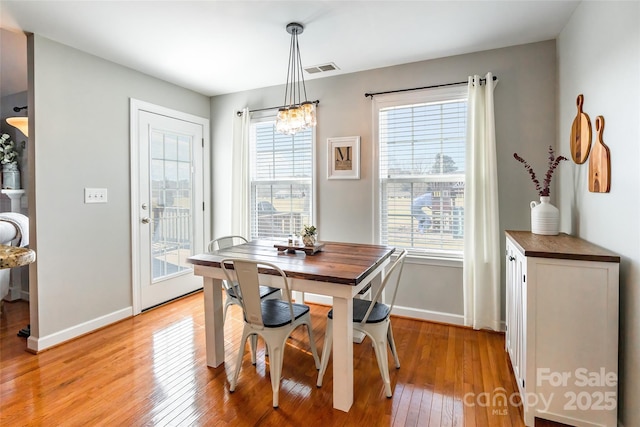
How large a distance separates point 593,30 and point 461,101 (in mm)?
1072

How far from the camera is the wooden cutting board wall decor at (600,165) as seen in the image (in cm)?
171

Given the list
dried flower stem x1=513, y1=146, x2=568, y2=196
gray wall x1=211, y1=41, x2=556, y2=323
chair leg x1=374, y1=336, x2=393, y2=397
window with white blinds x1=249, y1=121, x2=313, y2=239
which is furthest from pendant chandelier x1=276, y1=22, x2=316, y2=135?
dried flower stem x1=513, y1=146, x2=568, y2=196

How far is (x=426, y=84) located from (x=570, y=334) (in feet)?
7.63

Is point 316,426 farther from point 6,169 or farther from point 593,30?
point 6,169

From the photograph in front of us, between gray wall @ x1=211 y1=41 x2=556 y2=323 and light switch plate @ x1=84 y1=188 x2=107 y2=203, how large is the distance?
1406mm

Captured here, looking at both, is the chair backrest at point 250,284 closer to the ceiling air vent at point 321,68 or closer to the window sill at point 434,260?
the window sill at point 434,260

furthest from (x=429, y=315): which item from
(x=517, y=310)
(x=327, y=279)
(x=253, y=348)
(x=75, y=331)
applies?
(x=75, y=331)

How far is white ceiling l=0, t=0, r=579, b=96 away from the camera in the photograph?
7.11ft

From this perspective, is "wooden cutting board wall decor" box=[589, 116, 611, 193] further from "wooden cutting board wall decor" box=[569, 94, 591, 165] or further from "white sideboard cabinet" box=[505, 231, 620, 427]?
"white sideboard cabinet" box=[505, 231, 620, 427]

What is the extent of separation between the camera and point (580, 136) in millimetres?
2078

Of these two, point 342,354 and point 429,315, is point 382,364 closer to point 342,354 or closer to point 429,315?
point 342,354

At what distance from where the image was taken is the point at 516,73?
8.99 feet

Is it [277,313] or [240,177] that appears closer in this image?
[277,313]

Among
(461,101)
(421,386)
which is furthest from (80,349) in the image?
(461,101)
